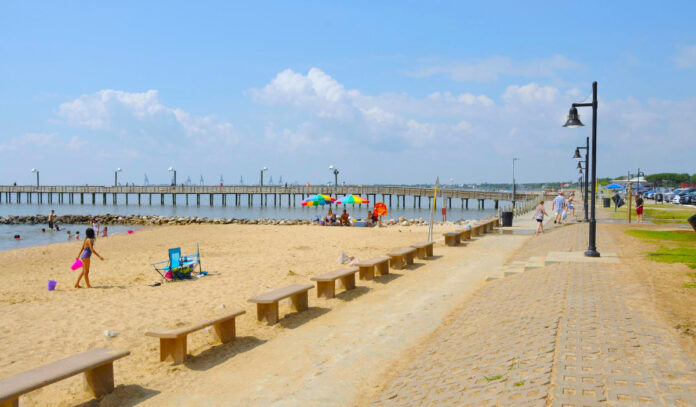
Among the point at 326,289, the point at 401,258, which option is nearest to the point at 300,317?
the point at 326,289

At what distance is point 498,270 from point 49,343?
8.91 m

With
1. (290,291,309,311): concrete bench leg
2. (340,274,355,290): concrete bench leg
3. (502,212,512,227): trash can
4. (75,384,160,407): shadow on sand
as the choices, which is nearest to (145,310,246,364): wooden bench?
(75,384,160,407): shadow on sand

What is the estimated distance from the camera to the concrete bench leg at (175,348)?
6215 mm

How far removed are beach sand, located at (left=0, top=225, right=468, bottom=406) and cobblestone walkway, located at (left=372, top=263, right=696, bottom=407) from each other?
2529mm

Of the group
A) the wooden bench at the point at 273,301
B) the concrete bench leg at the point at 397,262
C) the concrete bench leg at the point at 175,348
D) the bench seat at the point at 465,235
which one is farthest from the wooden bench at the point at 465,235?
the concrete bench leg at the point at 175,348

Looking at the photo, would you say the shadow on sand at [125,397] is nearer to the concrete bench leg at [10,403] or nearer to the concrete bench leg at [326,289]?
the concrete bench leg at [10,403]

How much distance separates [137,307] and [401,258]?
20.5ft

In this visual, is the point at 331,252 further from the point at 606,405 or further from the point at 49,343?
the point at 606,405

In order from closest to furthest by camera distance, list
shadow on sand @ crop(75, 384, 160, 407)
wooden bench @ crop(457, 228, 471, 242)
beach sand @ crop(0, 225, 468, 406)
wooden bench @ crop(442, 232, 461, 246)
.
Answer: shadow on sand @ crop(75, 384, 160, 407) → beach sand @ crop(0, 225, 468, 406) → wooden bench @ crop(442, 232, 461, 246) → wooden bench @ crop(457, 228, 471, 242)

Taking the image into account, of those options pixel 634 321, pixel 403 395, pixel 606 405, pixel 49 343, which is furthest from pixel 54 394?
pixel 634 321

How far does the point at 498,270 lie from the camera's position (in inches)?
472

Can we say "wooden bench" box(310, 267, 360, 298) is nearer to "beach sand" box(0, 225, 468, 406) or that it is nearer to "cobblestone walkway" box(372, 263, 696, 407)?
"beach sand" box(0, 225, 468, 406)

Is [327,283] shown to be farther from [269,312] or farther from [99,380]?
[99,380]

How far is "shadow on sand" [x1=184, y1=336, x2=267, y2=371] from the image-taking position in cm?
620
